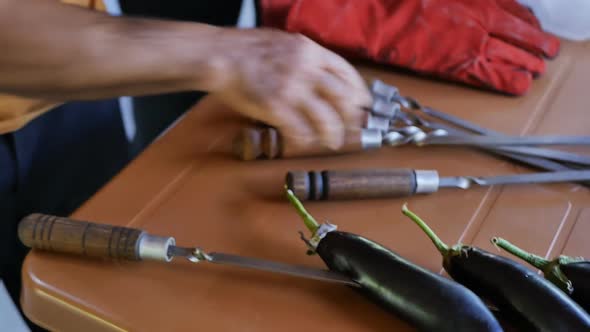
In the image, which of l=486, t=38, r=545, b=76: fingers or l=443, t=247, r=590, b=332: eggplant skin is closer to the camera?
l=443, t=247, r=590, b=332: eggplant skin

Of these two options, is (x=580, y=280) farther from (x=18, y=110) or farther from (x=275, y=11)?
(x=18, y=110)

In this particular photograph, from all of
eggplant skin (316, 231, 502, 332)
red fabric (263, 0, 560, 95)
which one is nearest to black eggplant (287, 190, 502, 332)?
eggplant skin (316, 231, 502, 332)

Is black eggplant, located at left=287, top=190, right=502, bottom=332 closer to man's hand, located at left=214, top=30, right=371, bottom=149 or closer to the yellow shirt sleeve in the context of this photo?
man's hand, located at left=214, top=30, right=371, bottom=149

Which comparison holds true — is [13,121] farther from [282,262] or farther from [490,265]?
[490,265]

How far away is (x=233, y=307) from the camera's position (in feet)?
1.53

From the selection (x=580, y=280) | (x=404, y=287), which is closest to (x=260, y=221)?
(x=404, y=287)

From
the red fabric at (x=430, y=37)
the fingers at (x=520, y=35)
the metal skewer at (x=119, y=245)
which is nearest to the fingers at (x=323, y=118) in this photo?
the metal skewer at (x=119, y=245)

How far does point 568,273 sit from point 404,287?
13 centimetres

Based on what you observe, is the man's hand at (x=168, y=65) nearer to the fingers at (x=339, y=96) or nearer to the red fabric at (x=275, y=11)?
the fingers at (x=339, y=96)

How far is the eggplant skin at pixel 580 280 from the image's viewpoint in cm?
44

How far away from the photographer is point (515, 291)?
425mm

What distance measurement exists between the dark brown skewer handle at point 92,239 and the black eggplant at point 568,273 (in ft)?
0.96

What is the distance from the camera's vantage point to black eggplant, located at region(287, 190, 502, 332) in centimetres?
41

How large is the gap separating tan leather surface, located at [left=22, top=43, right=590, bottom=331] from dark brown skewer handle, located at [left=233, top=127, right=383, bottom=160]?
0.4 inches
